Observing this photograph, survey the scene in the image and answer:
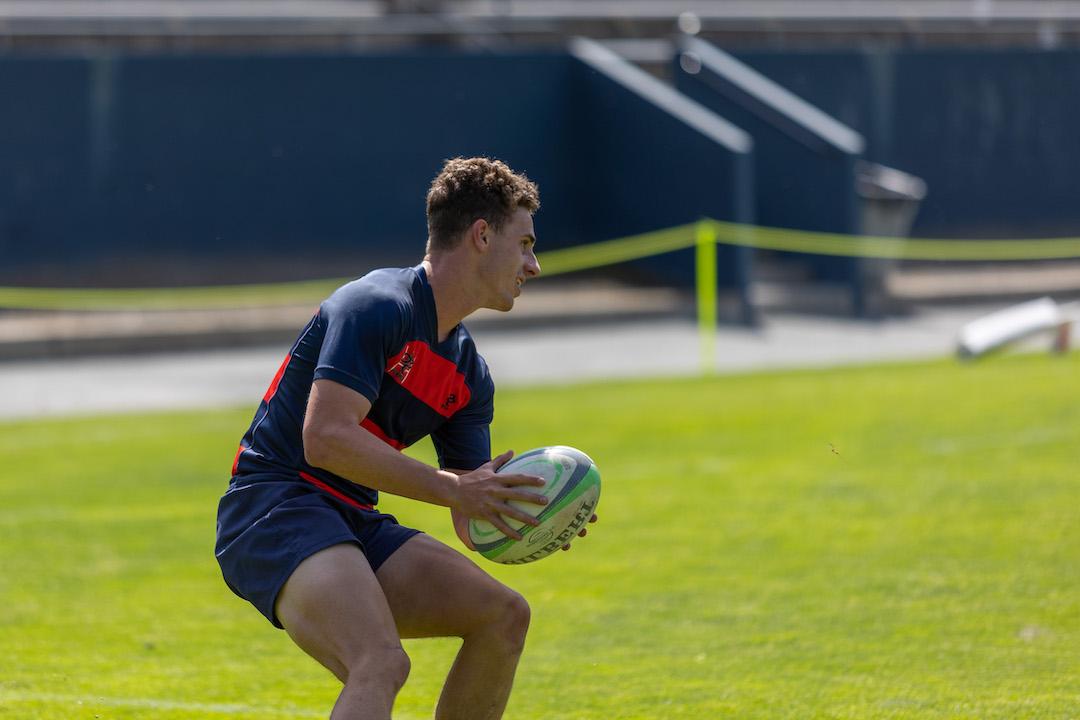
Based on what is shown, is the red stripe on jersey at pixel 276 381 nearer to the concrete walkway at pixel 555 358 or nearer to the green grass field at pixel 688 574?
the green grass field at pixel 688 574

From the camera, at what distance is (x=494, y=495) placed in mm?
4469

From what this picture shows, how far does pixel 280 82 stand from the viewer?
854 inches

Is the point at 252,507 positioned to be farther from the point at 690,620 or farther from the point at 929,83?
the point at 929,83

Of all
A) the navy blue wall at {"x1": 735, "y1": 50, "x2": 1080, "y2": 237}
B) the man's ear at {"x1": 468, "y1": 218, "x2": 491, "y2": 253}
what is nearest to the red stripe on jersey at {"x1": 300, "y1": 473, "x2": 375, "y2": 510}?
the man's ear at {"x1": 468, "y1": 218, "x2": 491, "y2": 253}

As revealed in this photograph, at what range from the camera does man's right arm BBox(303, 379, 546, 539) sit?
434cm

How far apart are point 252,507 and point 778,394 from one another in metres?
11.2

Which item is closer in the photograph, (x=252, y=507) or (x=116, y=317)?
(x=252, y=507)

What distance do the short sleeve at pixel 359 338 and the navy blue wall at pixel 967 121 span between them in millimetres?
20841

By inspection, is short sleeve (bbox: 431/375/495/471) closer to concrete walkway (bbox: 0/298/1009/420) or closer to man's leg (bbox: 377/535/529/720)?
man's leg (bbox: 377/535/529/720)

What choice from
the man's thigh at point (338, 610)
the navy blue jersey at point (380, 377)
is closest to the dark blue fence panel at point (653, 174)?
the navy blue jersey at point (380, 377)

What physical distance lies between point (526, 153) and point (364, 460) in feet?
64.0

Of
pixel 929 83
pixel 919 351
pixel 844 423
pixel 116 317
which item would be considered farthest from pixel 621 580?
pixel 929 83

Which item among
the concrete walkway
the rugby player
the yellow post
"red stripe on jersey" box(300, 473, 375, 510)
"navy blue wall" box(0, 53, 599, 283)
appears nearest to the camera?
the rugby player

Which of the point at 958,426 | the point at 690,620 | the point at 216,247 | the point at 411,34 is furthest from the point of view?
the point at 411,34
